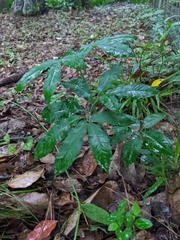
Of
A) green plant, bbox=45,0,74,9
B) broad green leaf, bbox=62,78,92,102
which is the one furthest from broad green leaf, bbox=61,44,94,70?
green plant, bbox=45,0,74,9

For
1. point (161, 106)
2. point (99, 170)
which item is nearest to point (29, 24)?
point (161, 106)

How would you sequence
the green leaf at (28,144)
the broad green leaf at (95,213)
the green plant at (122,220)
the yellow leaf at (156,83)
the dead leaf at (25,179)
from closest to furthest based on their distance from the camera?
the green plant at (122,220), the broad green leaf at (95,213), the dead leaf at (25,179), the green leaf at (28,144), the yellow leaf at (156,83)

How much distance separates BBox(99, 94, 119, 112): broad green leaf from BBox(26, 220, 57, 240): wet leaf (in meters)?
0.49

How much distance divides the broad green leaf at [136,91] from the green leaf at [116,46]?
0.40 ft

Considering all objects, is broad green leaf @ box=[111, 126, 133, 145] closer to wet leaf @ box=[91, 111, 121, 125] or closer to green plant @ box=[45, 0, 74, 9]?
wet leaf @ box=[91, 111, 121, 125]

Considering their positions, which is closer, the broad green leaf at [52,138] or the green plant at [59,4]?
the broad green leaf at [52,138]

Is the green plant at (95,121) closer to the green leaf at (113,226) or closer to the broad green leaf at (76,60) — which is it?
the broad green leaf at (76,60)

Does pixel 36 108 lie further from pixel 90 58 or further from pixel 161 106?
pixel 90 58

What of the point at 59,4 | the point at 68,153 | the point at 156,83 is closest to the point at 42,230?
the point at 68,153

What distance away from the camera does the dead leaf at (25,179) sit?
107 centimetres

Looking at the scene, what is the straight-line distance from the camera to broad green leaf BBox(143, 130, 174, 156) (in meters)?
0.85

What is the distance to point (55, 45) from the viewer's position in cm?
331

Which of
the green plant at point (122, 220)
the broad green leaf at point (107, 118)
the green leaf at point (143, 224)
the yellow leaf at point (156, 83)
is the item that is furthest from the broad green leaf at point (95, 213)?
the yellow leaf at point (156, 83)

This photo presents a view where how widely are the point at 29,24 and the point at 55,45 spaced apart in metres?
1.34
